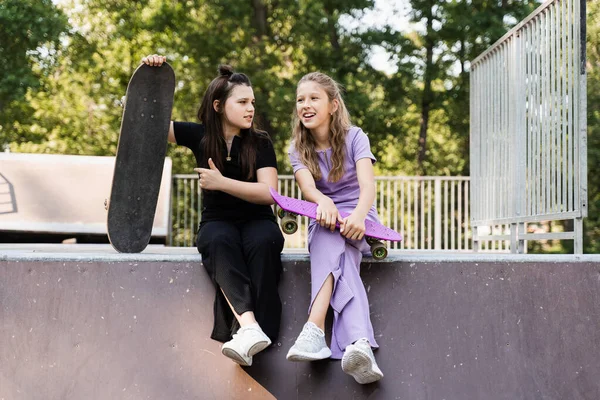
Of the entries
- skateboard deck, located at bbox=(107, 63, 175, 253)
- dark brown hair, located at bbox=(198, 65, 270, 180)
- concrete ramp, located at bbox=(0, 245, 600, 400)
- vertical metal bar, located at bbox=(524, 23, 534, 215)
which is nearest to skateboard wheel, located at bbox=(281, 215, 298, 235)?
concrete ramp, located at bbox=(0, 245, 600, 400)

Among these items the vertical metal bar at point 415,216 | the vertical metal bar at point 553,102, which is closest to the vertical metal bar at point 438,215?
the vertical metal bar at point 415,216

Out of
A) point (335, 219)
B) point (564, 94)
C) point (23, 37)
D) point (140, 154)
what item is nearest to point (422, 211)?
point (564, 94)

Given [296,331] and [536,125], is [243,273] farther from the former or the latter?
[536,125]

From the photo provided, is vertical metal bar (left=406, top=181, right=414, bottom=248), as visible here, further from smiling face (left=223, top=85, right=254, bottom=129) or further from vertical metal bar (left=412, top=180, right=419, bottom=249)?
smiling face (left=223, top=85, right=254, bottom=129)

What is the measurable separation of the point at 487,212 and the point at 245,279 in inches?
105

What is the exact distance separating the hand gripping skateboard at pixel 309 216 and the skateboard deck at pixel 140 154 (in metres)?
0.61

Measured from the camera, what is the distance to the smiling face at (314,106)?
9.62ft

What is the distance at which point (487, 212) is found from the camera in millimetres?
4746

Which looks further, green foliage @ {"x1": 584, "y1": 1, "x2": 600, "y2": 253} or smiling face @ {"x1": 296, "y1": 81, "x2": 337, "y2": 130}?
green foliage @ {"x1": 584, "y1": 1, "x2": 600, "y2": 253}

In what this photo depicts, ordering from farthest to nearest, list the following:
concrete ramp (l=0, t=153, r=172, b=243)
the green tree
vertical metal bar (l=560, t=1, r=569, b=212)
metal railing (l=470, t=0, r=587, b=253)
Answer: the green tree < concrete ramp (l=0, t=153, r=172, b=243) < vertical metal bar (l=560, t=1, r=569, b=212) < metal railing (l=470, t=0, r=587, b=253)

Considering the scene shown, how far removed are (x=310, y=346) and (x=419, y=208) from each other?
7.32 meters

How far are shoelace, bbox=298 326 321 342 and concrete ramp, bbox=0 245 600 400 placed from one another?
0.19 meters

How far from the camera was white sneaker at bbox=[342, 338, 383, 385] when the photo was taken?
7.78 ft

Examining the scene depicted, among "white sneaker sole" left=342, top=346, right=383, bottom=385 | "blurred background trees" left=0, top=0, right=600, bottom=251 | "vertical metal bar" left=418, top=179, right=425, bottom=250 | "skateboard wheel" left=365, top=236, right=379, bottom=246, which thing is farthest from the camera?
"blurred background trees" left=0, top=0, right=600, bottom=251
